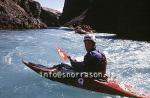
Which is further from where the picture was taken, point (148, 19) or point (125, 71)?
point (148, 19)

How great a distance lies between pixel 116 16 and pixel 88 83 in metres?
51.7

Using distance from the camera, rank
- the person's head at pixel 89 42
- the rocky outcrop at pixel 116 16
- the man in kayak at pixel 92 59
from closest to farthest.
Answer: the person's head at pixel 89 42, the man in kayak at pixel 92 59, the rocky outcrop at pixel 116 16

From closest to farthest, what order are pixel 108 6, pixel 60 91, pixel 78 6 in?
1. pixel 60 91
2. pixel 108 6
3. pixel 78 6

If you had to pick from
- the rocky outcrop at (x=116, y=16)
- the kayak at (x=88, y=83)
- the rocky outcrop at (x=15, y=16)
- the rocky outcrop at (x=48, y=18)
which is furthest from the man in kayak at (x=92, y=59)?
the rocky outcrop at (x=48, y=18)

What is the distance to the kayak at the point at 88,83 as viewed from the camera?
32.9ft

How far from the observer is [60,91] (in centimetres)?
1095

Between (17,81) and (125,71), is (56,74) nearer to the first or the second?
(17,81)

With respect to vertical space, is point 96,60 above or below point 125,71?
above

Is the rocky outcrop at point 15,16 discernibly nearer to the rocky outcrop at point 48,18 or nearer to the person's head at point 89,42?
the rocky outcrop at point 48,18

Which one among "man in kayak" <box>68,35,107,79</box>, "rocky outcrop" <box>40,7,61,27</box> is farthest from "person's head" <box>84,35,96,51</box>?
"rocky outcrop" <box>40,7,61,27</box>

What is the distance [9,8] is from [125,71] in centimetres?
4245

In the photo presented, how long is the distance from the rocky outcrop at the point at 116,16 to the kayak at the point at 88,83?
2919 cm

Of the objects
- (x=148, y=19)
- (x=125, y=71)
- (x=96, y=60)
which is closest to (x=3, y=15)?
(x=148, y=19)

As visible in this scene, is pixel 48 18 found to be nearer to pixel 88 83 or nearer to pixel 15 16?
pixel 15 16
